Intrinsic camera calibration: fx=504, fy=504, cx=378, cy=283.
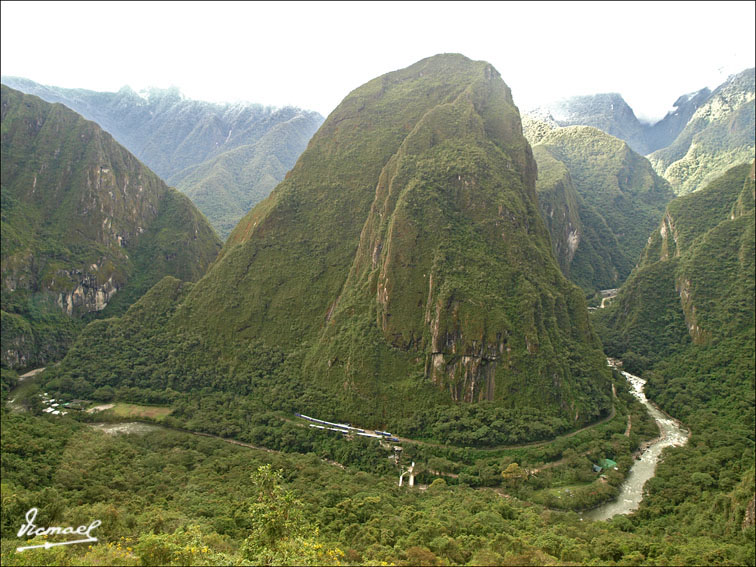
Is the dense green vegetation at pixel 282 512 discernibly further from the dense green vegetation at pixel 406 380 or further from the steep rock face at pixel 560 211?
the steep rock face at pixel 560 211

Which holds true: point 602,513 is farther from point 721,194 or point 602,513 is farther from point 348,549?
point 721,194

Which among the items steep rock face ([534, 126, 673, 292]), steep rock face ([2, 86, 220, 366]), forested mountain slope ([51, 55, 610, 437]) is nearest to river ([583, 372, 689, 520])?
forested mountain slope ([51, 55, 610, 437])

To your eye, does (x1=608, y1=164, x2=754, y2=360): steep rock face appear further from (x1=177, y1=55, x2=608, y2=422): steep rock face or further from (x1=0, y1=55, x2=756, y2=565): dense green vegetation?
(x1=177, y1=55, x2=608, y2=422): steep rock face

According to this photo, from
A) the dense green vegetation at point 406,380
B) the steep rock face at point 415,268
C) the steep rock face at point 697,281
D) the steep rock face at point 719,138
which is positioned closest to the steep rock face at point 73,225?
the dense green vegetation at point 406,380

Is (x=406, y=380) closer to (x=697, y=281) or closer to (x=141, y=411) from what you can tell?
(x=141, y=411)

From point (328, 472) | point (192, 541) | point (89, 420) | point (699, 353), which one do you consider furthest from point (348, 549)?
point (699, 353)

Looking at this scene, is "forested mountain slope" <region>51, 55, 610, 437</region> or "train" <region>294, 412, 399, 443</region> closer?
"train" <region>294, 412, 399, 443</region>
